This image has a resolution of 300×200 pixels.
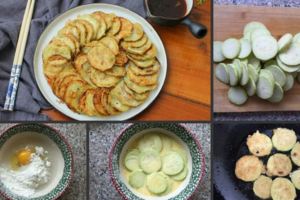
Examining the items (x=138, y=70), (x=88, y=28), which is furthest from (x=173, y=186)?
(x=88, y=28)

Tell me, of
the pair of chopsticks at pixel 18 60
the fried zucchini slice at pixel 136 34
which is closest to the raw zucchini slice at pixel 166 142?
the fried zucchini slice at pixel 136 34

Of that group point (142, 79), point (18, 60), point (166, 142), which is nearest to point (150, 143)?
point (166, 142)

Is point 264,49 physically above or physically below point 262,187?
above

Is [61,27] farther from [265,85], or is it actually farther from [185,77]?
[265,85]

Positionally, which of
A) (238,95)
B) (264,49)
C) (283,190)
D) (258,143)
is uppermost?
(264,49)

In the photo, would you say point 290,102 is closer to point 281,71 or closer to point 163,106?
point 281,71

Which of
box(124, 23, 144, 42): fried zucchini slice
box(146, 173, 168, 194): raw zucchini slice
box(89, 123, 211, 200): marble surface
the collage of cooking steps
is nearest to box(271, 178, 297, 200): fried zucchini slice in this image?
the collage of cooking steps
